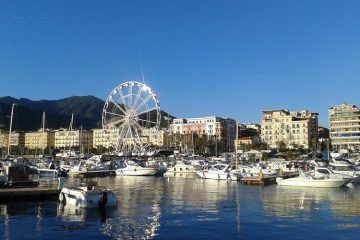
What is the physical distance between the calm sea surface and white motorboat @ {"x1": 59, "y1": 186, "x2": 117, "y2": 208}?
844 millimetres

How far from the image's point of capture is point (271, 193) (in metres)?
47.3

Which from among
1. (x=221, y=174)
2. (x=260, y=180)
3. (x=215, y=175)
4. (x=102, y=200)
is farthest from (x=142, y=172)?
(x=102, y=200)

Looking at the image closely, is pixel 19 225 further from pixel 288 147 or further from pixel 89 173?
pixel 288 147

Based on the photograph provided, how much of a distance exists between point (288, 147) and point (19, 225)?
15462 centimetres

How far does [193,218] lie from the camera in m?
30.0

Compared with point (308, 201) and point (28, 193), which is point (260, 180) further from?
point (28, 193)

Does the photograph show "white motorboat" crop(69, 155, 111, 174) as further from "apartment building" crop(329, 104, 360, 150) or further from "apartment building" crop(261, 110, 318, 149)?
"apartment building" crop(261, 110, 318, 149)

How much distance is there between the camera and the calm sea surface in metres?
25.0

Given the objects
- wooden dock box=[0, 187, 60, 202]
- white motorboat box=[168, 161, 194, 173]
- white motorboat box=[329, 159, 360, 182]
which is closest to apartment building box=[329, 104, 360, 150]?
white motorboat box=[168, 161, 194, 173]

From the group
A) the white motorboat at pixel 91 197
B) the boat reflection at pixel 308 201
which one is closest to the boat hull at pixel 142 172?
the boat reflection at pixel 308 201

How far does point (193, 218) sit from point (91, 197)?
356 inches

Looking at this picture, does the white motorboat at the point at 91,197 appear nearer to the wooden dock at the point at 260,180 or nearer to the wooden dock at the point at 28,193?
the wooden dock at the point at 28,193

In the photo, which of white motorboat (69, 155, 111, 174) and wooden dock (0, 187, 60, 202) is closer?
wooden dock (0, 187, 60, 202)

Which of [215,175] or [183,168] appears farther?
[183,168]
